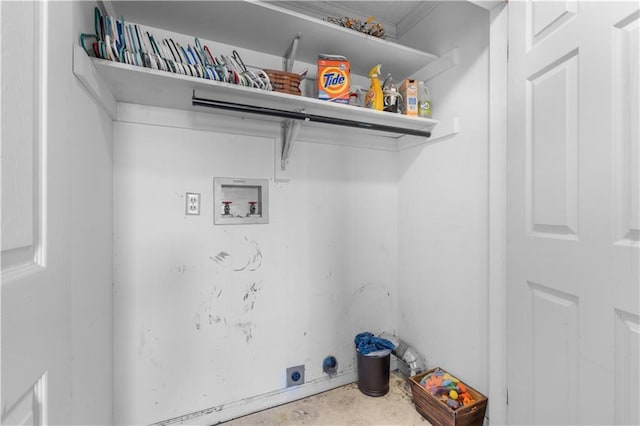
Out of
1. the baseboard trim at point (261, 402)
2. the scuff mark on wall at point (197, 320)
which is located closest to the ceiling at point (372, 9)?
the scuff mark on wall at point (197, 320)

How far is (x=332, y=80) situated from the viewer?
1.42 metres

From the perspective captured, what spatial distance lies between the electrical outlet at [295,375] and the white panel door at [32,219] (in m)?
1.15

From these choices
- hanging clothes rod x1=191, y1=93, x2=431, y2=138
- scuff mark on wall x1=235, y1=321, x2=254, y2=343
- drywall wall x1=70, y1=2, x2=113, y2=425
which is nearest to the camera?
drywall wall x1=70, y1=2, x2=113, y2=425

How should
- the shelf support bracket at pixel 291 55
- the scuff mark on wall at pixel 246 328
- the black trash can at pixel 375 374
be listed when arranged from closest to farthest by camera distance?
the shelf support bracket at pixel 291 55 → the scuff mark on wall at pixel 246 328 → the black trash can at pixel 375 374

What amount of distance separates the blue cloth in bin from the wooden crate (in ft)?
0.87

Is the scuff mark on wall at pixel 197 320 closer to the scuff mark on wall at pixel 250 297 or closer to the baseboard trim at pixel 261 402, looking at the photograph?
the scuff mark on wall at pixel 250 297

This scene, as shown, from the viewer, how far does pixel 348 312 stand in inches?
71.9

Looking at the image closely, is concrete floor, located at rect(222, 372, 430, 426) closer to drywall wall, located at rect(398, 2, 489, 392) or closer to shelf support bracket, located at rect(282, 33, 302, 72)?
drywall wall, located at rect(398, 2, 489, 392)

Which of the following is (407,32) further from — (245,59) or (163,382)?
(163,382)

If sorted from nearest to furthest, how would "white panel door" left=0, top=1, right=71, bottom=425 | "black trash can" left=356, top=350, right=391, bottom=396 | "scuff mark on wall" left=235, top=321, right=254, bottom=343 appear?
"white panel door" left=0, top=1, right=71, bottom=425, "scuff mark on wall" left=235, top=321, right=254, bottom=343, "black trash can" left=356, top=350, right=391, bottom=396

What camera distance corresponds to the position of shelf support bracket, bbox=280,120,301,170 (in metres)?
1.48

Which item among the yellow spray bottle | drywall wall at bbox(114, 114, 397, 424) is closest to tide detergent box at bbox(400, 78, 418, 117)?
the yellow spray bottle

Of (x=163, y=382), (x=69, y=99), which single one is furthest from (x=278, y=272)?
(x=69, y=99)

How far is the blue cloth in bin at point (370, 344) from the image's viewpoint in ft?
5.57
